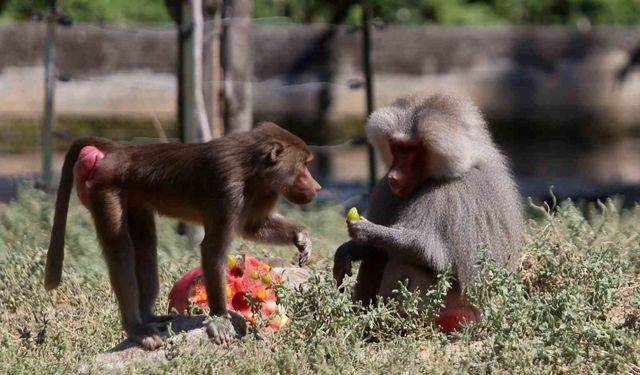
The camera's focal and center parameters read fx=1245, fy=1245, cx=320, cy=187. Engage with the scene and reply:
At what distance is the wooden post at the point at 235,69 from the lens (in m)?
9.88

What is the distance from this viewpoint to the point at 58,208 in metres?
6.17

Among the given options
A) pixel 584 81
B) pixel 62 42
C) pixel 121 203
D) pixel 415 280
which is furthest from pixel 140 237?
pixel 584 81

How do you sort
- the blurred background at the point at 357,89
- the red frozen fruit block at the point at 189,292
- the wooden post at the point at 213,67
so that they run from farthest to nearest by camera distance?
the blurred background at the point at 357,89 → the wooden post at the point at 213,67 → the red frozen fruit block at the point at 189,292

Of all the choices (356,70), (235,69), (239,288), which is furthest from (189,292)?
(356,70)

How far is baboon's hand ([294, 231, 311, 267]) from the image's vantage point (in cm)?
A: 607

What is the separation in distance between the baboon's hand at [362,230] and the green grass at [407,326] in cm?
28

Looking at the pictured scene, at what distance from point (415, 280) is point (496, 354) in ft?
2.53

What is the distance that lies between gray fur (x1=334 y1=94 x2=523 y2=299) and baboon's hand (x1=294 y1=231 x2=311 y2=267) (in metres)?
0.25

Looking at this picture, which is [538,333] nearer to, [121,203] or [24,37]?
[121,203]

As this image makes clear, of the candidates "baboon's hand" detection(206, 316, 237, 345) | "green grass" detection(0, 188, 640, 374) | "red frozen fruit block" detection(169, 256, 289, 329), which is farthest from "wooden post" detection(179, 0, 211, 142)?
"baboon's hand" detection(206, 316, 237, 345)

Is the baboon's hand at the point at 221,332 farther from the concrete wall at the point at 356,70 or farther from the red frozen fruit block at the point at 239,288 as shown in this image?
the concrete wall at the point at 356,70

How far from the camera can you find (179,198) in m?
5.88

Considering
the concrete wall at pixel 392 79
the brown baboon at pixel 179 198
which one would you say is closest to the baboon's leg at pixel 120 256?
the brown baboon at pixel 179 198

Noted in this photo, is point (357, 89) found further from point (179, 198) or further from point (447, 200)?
point (179, 198)
